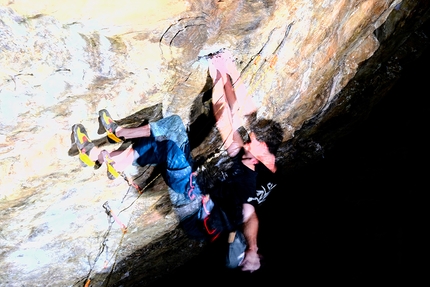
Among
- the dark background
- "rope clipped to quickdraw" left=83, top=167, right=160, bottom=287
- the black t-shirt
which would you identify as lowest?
the dark background

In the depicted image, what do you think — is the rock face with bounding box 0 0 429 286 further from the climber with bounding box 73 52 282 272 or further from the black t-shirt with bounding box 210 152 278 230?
the black t-shirt with bounding box 210 152 278 230

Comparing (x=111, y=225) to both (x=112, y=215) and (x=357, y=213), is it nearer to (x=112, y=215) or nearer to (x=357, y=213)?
(x=112, y=215)

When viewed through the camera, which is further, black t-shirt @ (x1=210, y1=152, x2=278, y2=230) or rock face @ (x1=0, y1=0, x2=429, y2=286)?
black t-shirt @ (x1=210, y1=152, x2=278, y2=230)

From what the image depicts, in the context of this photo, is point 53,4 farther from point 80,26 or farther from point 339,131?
point 339,131

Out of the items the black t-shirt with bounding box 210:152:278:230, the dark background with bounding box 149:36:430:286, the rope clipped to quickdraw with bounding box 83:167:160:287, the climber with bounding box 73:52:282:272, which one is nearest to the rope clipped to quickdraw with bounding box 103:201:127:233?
the rope clipped to quickdraw with bounding box 83:167:160:287

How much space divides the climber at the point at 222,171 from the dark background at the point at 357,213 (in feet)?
2.81

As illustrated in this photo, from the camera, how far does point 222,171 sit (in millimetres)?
4207

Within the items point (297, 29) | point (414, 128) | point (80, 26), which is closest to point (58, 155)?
point (80, 26)

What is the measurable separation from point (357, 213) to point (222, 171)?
2.27 meters

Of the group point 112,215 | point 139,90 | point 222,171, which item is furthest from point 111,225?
point 139,90

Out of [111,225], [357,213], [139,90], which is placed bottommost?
[357,213]

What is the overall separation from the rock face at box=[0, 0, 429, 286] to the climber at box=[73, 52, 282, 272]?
13cm

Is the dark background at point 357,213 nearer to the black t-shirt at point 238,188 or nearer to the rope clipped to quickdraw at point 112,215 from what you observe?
the black t-shirt at point 238,188

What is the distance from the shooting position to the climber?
302cm
